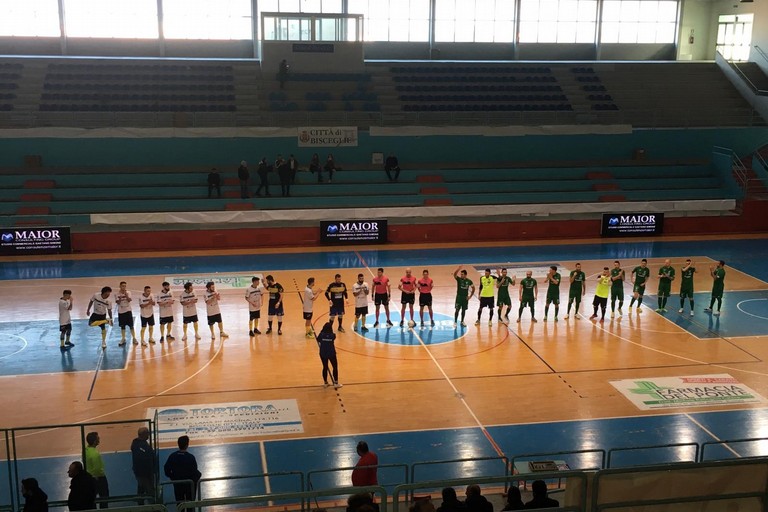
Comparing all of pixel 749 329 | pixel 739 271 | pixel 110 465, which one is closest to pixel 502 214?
pixel 739 271

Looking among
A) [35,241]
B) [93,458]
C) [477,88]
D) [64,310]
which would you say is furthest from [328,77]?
[93,458]

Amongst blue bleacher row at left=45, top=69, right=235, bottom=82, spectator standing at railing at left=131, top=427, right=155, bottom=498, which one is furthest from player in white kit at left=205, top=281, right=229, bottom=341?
blue bleacher row at left=45, top=69, right=235, bottom=82

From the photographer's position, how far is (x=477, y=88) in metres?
40.8

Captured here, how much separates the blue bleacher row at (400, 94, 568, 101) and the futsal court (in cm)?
1543

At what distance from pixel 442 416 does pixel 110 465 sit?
6.06 metres

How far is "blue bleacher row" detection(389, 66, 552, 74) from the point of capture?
1634 inches

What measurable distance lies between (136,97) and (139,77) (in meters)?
1.84

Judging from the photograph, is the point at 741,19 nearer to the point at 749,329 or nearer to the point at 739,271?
the point at 739,271

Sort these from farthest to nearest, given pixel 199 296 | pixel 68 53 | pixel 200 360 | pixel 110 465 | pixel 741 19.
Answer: pixel 741 19 → pixel 68 53 → pixel 199 296 → pixel 200 360 → pixel 110 465

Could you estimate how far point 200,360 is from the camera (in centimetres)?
1889

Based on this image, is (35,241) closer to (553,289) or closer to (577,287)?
(553,289)

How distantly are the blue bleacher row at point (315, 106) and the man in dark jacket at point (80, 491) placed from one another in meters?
28.9

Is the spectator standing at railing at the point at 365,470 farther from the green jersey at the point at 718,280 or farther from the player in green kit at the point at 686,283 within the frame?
the green jersey at the point at 718,280

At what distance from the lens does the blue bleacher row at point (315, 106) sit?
37500 mm
